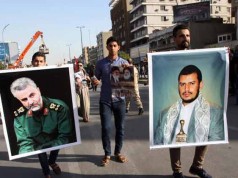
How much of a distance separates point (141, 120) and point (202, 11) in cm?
5694

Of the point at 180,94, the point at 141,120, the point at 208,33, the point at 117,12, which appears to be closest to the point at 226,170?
the point at 180,94

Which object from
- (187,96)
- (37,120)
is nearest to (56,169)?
(37,120)

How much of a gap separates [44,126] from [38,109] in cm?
24

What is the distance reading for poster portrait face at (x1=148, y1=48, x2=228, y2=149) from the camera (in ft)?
14.1

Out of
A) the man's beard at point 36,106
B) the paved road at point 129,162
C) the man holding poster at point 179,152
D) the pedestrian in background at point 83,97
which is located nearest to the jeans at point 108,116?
the paved road at point 129,162

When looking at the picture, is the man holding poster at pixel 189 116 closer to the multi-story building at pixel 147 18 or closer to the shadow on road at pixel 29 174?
the shadow on road at pixel 29 174

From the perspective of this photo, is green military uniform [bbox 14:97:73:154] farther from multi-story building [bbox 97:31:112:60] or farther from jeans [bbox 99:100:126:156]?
multi-story building [bbox 97:31:112:60]

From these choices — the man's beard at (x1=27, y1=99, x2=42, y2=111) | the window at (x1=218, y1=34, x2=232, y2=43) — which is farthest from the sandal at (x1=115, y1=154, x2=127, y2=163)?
the window at (x1=218, y1=34, x2=232, y2=43)

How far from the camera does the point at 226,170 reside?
4816 mm

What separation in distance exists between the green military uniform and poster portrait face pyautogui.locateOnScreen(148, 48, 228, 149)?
117cm

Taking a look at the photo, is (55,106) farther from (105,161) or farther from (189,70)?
(189,70)

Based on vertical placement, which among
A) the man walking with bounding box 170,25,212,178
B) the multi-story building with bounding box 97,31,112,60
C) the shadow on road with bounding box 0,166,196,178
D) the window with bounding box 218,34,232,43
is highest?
the multi-story building with bounding box 97,31,112,60

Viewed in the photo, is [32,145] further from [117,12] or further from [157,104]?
[117,12]

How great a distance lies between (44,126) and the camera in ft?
15.2
